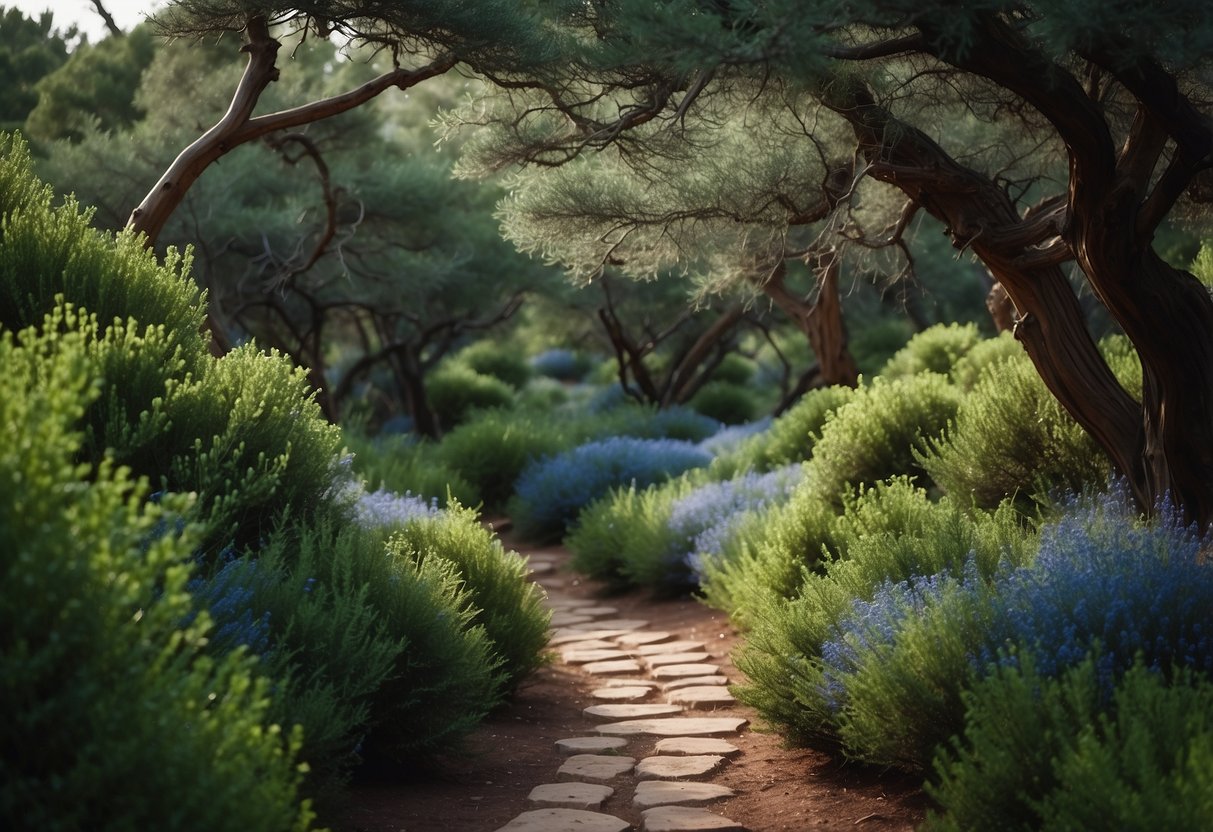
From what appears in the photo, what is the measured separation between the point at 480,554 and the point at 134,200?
813 cm

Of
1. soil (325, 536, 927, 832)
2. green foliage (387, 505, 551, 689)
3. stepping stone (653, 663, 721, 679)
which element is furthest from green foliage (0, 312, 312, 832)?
stepping stone (653, 663, 721, 679)

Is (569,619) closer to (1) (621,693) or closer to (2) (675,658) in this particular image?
(2) (675,658)

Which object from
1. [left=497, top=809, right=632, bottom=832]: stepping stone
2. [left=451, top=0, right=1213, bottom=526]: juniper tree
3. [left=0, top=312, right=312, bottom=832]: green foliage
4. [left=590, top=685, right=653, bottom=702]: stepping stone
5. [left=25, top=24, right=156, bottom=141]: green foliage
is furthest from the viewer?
[left=25, top=24, right=156, bottom=141]: green foliage

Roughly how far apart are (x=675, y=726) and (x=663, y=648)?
1.81 metres

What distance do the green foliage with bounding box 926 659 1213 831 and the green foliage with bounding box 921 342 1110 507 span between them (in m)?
3.10

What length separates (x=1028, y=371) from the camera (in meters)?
6.70

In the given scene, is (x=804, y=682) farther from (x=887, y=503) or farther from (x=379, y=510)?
(x=379, y=510)

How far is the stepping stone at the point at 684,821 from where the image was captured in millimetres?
3861

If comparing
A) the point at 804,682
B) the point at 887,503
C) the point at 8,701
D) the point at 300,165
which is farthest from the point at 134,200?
the point at 8,701

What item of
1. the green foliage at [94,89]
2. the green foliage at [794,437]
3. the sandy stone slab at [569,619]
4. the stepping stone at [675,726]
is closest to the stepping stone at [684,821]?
the stepping stone at [675,726]

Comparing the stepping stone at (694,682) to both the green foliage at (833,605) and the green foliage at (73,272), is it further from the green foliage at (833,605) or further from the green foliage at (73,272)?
the green foliage at (73,272)

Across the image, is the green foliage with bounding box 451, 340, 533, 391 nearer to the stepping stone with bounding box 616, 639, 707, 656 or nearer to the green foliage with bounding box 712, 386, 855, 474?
the green foliage with bounding box 712, 386, 855, 474

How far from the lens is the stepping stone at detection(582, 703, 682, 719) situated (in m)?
5.64

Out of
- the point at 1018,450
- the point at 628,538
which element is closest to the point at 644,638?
the point at 628,538
